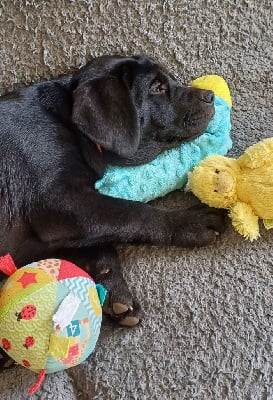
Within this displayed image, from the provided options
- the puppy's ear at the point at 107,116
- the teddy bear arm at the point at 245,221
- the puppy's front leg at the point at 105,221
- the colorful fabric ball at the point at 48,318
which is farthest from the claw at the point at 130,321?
the puppy's ear at the point at 107,116

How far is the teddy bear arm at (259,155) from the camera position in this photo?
186cm

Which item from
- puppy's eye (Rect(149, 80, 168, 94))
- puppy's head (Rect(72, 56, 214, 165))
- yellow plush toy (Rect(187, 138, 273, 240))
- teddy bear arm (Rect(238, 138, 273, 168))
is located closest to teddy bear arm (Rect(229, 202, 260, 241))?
yellow plush toy (Rect(187, 138, 273, 240))

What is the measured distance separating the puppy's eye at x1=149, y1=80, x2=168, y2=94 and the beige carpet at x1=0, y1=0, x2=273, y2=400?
8.2 inches

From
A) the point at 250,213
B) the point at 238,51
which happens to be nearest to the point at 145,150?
the point at 250,213

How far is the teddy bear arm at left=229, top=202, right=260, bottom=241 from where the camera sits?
1850mm

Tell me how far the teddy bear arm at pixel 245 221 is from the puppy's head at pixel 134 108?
0.33 meters

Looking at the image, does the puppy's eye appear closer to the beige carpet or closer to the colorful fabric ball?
the beige carpet

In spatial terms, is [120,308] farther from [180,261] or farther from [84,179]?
[84,179]

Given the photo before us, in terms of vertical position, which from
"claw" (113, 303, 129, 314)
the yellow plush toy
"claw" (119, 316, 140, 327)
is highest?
the yellow plush toy

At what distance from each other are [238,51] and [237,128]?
0.95 ft

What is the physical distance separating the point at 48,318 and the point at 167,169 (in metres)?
0.67

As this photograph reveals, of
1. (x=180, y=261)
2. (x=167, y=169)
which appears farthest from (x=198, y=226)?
(x=167, y=169)

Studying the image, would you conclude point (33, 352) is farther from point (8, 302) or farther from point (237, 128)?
point (237, 128)

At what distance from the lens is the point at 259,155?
1.86 m
